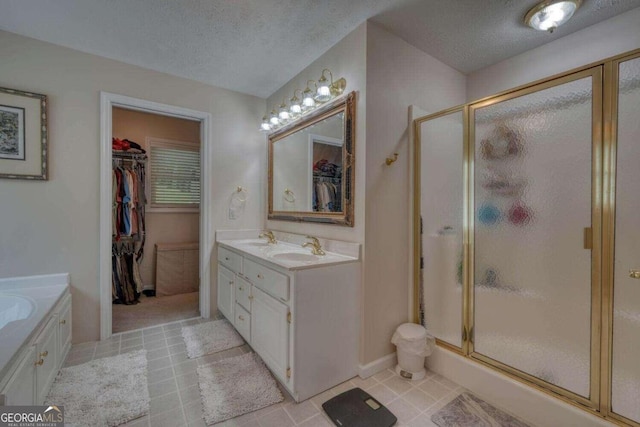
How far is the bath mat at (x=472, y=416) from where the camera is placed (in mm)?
1464

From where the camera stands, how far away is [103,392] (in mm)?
1655

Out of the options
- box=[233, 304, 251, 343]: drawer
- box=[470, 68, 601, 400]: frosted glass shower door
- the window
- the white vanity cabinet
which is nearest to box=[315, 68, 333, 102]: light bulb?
box=[470, 68, 601, 400]: frosted glass shower door

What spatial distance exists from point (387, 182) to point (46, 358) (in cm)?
237

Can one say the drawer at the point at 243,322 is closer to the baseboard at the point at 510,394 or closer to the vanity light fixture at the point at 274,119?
the baseboard at the point at 510,394

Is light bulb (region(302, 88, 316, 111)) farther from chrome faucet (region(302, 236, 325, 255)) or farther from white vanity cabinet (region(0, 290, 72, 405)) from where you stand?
white vanity cabinet (region(0, 290, 72, 405))

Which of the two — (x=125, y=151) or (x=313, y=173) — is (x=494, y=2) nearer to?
(x=313, y=173)

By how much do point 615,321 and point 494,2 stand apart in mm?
1869

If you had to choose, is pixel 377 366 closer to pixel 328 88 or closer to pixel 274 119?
pixel 328 88

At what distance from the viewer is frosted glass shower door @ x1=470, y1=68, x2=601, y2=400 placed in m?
1.39

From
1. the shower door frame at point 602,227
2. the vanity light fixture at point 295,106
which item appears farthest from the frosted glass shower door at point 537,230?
the vanity light fixture at point 295,106

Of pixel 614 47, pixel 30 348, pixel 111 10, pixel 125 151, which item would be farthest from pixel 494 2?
pixel 125 151

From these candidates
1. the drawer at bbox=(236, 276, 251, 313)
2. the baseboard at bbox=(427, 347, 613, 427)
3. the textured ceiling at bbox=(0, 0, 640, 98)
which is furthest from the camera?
the drawer at bbox=(236, 276, 251, 313)

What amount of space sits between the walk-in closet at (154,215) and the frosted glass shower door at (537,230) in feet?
9.24

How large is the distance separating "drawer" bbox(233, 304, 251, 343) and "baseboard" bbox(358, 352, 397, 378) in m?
0.88
